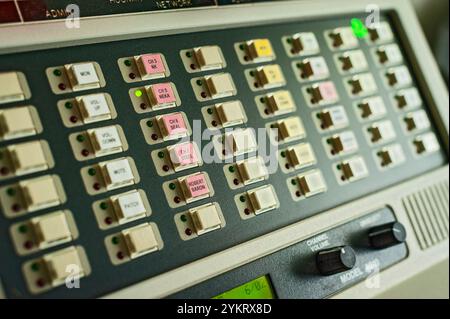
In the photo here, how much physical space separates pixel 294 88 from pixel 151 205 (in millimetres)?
352

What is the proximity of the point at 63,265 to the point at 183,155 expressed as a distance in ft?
0.74

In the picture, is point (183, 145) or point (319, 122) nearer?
point (183, 145)

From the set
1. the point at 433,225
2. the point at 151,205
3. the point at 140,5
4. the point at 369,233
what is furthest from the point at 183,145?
the point at 433,225

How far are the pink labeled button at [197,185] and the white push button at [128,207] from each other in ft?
0.24

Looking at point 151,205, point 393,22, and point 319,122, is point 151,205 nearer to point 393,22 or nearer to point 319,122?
point 319,122

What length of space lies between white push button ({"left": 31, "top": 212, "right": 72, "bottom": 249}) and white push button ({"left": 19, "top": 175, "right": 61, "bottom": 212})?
0.05 feet

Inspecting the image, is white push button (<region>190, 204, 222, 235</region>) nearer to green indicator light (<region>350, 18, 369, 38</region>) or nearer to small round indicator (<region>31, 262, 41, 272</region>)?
small round indicator (<region>31, 262, 41, 272</region>)

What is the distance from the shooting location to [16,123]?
0.61m

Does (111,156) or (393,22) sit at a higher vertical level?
(393,22)

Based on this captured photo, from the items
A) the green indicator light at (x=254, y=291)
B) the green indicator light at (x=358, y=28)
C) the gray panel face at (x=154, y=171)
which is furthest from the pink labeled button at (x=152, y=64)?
the green indicator light at (x=358, y=28)

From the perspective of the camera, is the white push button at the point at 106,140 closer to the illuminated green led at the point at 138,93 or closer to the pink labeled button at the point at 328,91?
the illuminated green led at the point at 138,93

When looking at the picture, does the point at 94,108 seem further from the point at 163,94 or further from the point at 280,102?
the point at 280,102
